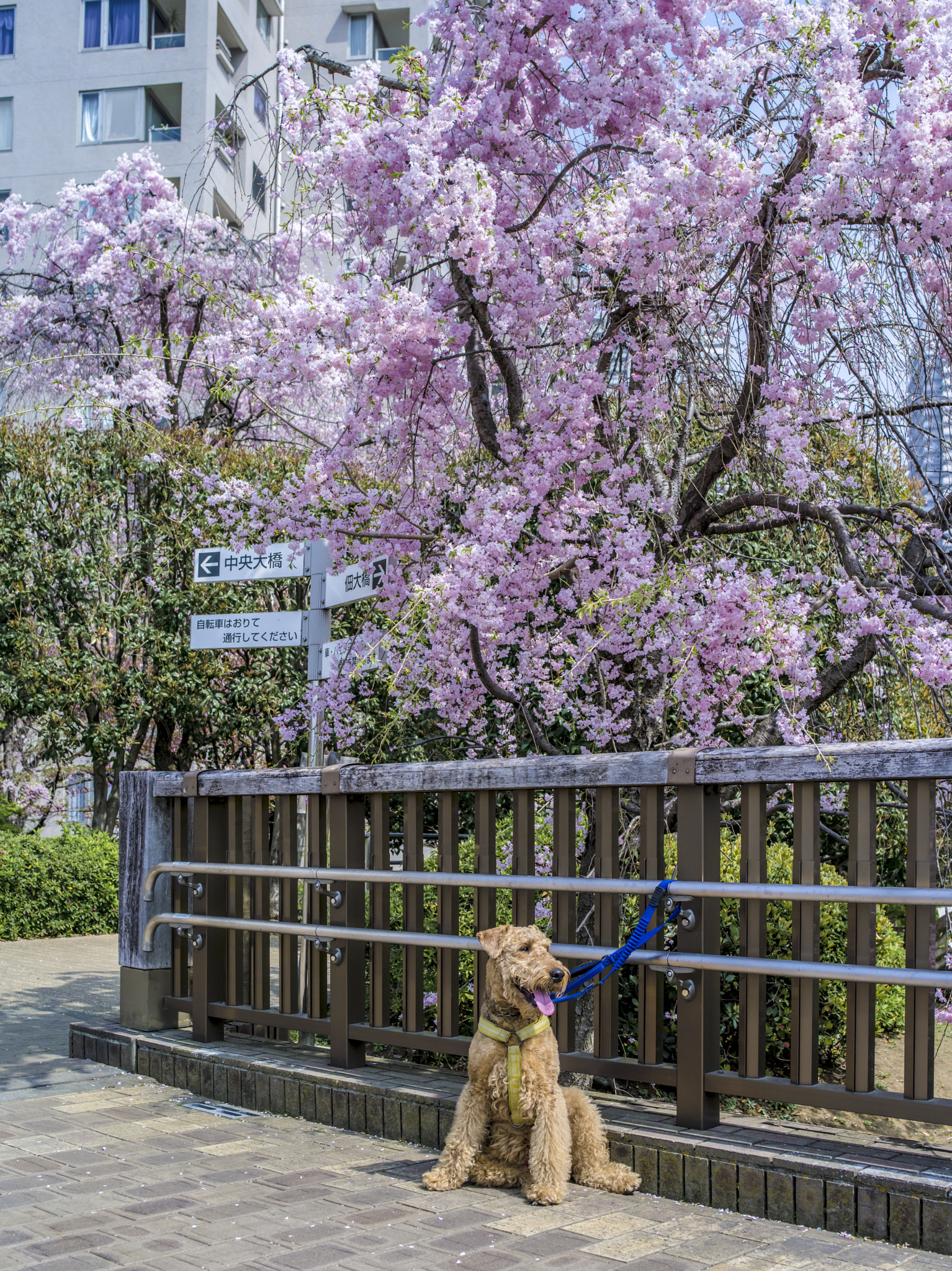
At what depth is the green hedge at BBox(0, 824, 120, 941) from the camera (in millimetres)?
12578

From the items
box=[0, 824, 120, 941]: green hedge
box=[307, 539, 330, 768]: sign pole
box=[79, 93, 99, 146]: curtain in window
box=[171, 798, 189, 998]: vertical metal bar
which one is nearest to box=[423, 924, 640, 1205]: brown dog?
box=[171, 798, 189, 998]: vertical metal bar

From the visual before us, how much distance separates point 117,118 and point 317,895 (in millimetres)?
24625

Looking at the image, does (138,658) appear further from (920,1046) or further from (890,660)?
(920,1046)

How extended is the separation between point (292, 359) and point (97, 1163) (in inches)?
130

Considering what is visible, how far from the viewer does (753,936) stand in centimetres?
373

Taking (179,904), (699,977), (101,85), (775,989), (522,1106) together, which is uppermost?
(101,85)

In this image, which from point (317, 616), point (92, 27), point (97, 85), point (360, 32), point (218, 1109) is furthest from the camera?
point (360, 32)

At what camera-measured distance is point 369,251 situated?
19.7ft

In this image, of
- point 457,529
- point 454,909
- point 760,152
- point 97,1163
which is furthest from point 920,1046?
point 457,529

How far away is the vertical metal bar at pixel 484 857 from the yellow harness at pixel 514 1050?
0.73 metres

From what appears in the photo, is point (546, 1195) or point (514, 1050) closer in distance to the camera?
point (546, 1195)

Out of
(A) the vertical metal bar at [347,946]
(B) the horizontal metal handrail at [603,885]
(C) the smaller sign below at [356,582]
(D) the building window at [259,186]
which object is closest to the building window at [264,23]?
(D) the building window at [259,186]

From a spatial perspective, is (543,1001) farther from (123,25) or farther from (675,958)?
(123,25)

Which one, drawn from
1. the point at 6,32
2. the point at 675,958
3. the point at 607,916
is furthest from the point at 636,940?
the point at 6,32
